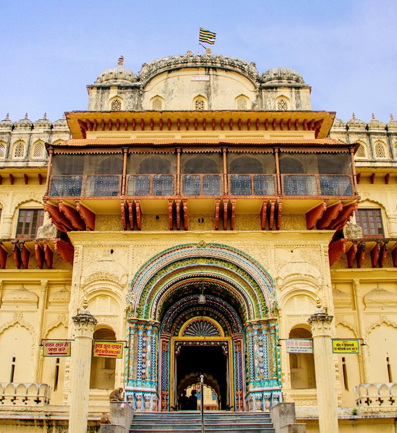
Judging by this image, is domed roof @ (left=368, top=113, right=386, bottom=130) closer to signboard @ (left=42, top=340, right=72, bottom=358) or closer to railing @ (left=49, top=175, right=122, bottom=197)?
railing @ (left=49, top=175, right=122, bottom=197)

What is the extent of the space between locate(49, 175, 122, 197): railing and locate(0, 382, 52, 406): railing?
5.73 m

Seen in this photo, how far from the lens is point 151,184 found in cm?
1623

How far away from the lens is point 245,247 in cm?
1623

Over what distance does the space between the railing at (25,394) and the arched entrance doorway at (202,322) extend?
2.35 metres

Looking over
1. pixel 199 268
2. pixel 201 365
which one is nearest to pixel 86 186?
pixel 199 268

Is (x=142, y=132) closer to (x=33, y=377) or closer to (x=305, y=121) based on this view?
(x=305, y=121)

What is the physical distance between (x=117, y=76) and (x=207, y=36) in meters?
4.36

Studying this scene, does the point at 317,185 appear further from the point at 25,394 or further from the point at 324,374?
the point at 25,394

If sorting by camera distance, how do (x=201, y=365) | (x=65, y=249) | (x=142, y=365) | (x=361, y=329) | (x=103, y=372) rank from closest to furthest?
(x=142, y=365), (x=103, y=372), (x=65, y=249), (x=361, y=329), (x=201, y=365)

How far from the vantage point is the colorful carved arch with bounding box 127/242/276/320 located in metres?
15.6

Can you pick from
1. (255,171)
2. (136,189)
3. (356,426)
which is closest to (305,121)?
(255,171)


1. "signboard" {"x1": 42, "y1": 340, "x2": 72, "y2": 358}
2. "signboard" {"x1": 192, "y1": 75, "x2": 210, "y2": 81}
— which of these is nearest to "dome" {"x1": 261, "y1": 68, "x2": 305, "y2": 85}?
"signboard" {"x1": 192, "y1": 75, "x2": 210, "y2": 81}

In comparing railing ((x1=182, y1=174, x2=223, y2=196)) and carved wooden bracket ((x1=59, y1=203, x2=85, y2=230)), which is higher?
railing ((x1=182, y1=174, x2=223, y2=196))

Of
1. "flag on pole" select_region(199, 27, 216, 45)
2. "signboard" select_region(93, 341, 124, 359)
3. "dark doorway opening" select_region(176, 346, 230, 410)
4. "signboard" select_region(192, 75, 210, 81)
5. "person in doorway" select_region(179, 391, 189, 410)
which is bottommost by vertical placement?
"person in doorway" select_region(179, 391, 189, 410)
